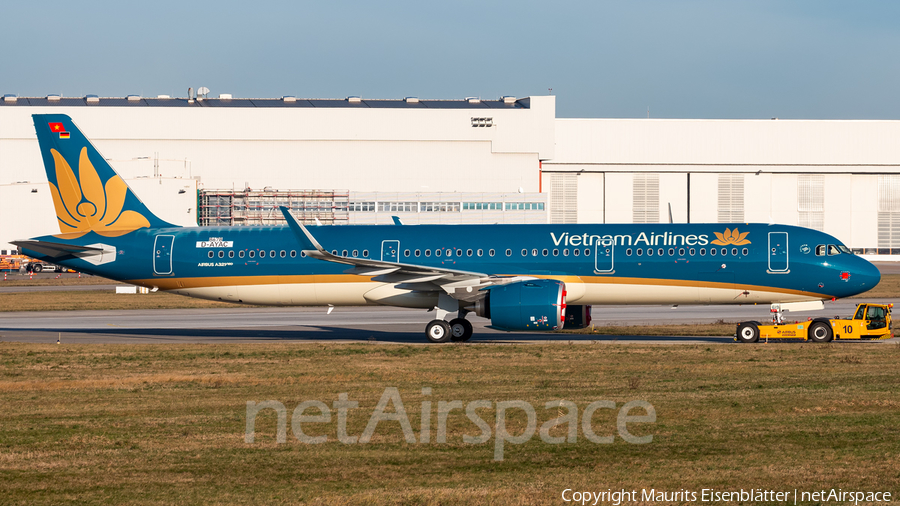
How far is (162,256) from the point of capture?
36719mm

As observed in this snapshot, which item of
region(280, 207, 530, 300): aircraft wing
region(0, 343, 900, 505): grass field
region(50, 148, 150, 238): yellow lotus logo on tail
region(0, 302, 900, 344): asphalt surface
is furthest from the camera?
region(50, 148, 150, 238): yellow lotus logo on tail

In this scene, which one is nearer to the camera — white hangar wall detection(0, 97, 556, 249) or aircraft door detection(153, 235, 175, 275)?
aircraft door detection(153, 235, 175, 275)

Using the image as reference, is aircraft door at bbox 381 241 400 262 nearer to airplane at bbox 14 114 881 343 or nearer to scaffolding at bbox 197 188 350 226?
airplane at bbox 14 114 881 343

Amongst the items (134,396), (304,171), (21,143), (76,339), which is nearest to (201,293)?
(76,339)

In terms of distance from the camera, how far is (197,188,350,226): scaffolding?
106750 millimetres

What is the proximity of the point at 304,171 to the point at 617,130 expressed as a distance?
1608 inches

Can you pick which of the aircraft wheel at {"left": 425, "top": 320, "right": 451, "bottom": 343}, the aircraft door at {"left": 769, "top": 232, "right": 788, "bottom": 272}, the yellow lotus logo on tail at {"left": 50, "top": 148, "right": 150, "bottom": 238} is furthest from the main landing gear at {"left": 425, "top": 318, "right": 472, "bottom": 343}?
the yellow lotus logo on tail at {"left": 50, "top": 148, "right": 150, "bottom": 238}

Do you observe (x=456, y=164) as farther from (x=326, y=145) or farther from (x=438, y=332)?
(x=438, y=332)

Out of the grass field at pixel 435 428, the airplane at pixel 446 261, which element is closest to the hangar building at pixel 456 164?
the airplane at pixel 446 261

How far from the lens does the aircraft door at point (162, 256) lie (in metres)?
36.7

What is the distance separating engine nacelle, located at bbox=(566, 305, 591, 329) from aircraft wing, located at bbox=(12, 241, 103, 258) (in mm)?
19167

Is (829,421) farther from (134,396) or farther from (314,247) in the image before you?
(314,247)

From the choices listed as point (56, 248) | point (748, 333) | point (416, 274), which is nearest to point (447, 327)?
point (416, 274)

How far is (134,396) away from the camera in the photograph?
20.8 m
